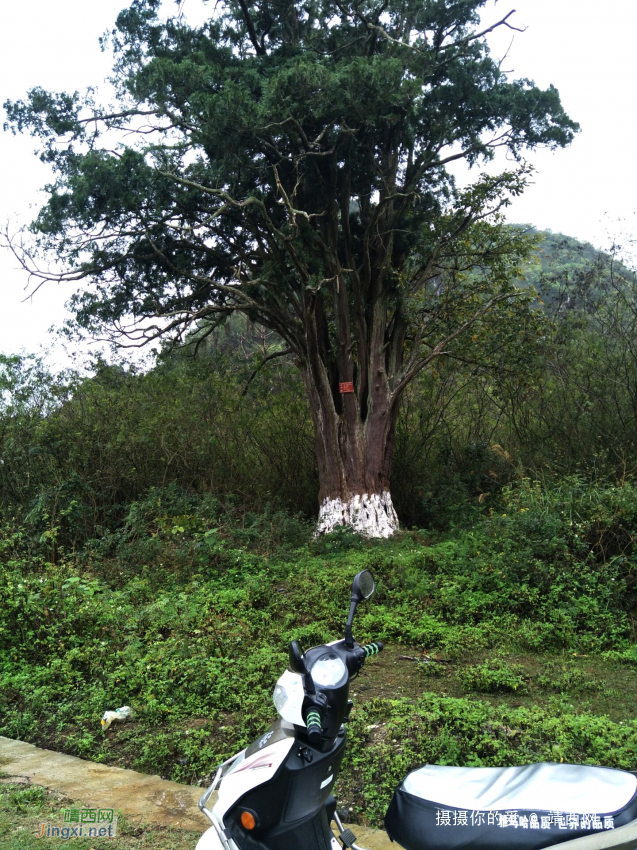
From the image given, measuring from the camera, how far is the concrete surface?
142 inches

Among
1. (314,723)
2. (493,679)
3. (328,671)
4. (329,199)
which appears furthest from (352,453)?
(314,723)

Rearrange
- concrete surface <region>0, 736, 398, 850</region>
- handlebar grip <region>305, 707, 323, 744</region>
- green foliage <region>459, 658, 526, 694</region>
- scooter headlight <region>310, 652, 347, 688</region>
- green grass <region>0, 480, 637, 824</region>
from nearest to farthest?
handlebar grip <region>305, 707, 323, 744</region>
scooter headlight <region>310, 652, 347, 688</region>
concrete surface <region>0, 736, 398, 850</region>
green grass <region>0, 480, 637, 824</region>
green foliage <region>459, 658, 526, 694</region>

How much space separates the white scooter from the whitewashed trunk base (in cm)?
858

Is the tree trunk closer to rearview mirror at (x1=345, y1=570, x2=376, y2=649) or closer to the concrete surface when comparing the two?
the concrete surface

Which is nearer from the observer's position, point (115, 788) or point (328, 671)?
point (328, 671)

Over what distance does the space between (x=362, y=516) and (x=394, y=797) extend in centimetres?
885

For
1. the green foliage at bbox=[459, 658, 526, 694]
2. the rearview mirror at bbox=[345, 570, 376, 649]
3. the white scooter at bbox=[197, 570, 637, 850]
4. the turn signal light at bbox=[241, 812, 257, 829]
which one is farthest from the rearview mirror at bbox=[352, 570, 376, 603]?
the green foliage at bbox=[459, 658, 526, 694]

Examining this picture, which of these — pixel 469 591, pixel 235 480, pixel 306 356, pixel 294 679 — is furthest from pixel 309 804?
pixel 235 480

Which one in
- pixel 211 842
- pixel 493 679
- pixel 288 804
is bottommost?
pixel 493 679

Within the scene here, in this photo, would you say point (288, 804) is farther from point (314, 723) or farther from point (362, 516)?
point (362, 516)

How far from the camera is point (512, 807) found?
198cm

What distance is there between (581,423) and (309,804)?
9.88 meters

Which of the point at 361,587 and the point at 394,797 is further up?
the point at 361,587

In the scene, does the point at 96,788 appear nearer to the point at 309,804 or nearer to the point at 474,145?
the point at 309,804
